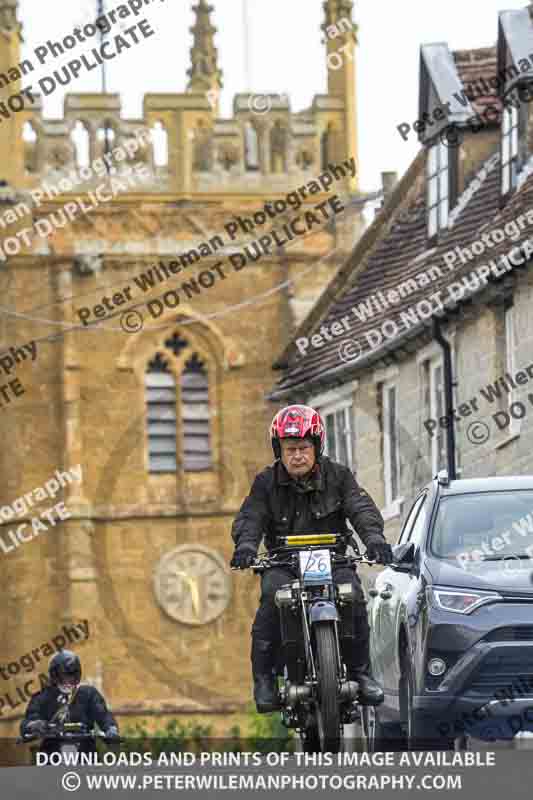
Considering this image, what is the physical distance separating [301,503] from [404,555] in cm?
122

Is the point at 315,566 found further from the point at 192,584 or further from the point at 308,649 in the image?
the point at 192,584

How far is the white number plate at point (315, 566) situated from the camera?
15953 mm

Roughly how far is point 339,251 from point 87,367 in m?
6.31

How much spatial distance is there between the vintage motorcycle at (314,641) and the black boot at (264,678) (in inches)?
2.7

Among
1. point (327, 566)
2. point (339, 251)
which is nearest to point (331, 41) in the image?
point (339, 251)

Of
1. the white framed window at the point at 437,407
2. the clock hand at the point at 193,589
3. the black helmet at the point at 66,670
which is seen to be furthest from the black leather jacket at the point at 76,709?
the clock hand at the point at 193,589

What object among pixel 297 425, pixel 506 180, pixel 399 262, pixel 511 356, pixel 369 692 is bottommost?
pixel 369 692

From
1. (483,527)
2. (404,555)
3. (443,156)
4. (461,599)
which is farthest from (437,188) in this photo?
(461,599)

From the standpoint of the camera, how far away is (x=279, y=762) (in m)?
13.9

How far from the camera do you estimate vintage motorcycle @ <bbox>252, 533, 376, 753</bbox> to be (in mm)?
15648

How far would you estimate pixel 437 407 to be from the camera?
120ft
